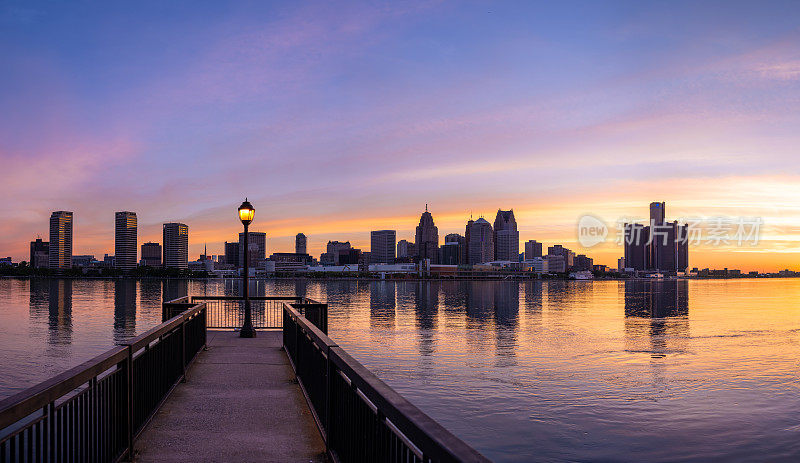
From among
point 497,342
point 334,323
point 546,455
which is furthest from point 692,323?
point 546,455

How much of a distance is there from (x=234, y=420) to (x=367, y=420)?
426cm

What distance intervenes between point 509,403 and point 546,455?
5.50m

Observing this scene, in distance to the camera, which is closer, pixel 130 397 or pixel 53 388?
pixel 53 388

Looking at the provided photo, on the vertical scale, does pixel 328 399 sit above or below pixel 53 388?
below

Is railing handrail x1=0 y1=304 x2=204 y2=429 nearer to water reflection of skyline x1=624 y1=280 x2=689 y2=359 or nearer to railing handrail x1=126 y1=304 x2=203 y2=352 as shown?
railing handrail x1=126 y1=304 x2=203 y2=352

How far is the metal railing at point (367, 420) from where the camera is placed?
3582 mm

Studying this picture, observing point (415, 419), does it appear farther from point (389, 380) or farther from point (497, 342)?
point (497, 342)

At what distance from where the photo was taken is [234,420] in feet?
29.6

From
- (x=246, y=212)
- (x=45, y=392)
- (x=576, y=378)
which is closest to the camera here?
(x=45, y=392)

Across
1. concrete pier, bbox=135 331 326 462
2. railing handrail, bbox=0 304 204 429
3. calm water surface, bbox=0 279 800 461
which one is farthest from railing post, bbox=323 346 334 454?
calm water surface, bbox=0 279 800 461

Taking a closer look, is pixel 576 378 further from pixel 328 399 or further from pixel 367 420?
pixel 367 420

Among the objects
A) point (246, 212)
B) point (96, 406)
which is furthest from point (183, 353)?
point (246, 212)

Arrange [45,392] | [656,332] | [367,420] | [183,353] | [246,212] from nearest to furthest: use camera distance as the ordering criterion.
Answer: [45,392] → [367,420] → [183,353] → [246,212] → [656,332]

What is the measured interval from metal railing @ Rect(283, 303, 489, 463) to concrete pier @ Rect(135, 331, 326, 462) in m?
0.45
